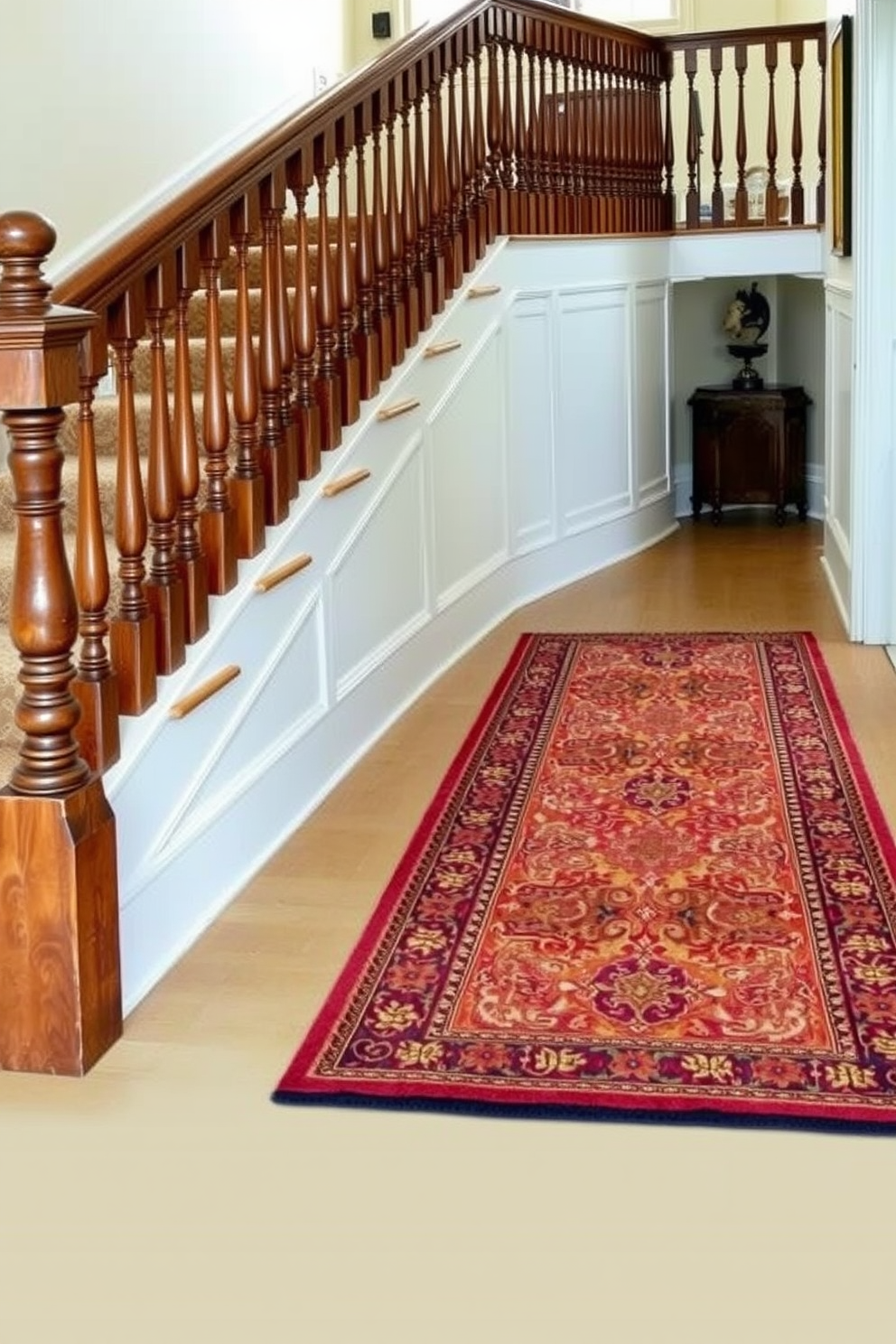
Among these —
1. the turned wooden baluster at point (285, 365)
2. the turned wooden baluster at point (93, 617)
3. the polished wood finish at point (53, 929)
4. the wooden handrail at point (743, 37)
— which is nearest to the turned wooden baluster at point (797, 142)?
the wooden handrail at point (743, 37)

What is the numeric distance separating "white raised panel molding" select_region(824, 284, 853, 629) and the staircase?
3.65 ft

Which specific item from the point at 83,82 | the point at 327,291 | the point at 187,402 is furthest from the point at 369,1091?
the point at 83,82

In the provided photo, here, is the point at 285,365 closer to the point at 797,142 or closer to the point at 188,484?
the point at 188,484

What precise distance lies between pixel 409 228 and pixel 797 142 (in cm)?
305

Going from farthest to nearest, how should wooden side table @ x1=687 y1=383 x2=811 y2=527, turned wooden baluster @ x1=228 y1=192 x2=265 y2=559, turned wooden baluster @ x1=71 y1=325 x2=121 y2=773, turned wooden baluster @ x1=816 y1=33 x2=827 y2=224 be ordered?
1. wooden side table @ x1=687 y1=383 x2=811 y2=527
2. turned wooden baluster @ x1=816 y1=33 x2=827 y2=224
3. turned wooden baluster @ x1=228 y1=192 x2=265 y2=559
4. turned wooden baluster @ x1=71 y1=325 x2=121 y2=773

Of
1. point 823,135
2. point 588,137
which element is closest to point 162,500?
point 588,137

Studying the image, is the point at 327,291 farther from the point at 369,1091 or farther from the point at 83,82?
the point at 369,1091

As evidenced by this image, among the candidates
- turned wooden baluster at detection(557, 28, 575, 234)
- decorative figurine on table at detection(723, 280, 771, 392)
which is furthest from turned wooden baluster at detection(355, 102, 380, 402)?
decorative figurine on table at detection(723, 280, 771, 392)

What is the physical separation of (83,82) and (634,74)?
115 inches

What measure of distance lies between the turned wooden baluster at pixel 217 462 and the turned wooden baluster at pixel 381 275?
4.02 feet

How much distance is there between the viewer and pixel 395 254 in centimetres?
510

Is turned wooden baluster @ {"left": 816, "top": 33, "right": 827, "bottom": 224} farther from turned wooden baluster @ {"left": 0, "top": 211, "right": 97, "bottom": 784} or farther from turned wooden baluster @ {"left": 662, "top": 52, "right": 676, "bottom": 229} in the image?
turned wooden baluster @ {"left": 0, "top": 211, "right": 97, "bottom": 784}

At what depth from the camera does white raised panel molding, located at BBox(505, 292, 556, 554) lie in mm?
6621

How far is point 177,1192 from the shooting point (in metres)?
2.53
